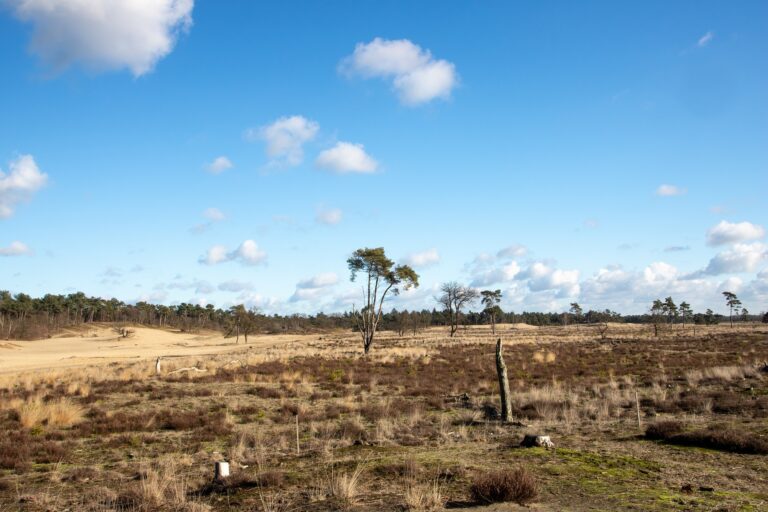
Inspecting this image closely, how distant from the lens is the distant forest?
100 metres

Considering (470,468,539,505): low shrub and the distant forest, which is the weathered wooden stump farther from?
the distant forest

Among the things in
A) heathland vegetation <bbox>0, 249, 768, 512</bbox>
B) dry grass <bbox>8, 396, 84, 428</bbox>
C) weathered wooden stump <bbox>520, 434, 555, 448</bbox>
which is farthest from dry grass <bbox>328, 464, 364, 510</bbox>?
dry grass <bbox>8, 396, 84, 428</bbox>

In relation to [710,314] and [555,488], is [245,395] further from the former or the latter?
[710,314]

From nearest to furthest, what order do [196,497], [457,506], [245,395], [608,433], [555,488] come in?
[457,506] < [555,488] < [196,497] < [608,433] < [245,395]

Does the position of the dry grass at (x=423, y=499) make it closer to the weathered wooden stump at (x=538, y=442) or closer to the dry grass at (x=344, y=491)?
the dry grass at (x=344, y=491)

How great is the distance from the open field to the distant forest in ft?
224

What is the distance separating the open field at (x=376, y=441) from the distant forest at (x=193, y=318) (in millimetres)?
68334

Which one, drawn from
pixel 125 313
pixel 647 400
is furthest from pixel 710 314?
pixel 125 313

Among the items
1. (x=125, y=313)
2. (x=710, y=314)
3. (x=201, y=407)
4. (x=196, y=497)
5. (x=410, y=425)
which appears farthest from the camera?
(x=125, y=313)

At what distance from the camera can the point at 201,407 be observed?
20.2 m

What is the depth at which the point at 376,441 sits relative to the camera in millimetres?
13148

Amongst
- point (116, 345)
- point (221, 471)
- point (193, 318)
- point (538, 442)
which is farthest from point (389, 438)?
point (193, 318)

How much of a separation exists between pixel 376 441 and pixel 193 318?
156680 millimetres

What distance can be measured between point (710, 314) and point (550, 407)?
12030cm
